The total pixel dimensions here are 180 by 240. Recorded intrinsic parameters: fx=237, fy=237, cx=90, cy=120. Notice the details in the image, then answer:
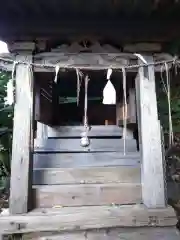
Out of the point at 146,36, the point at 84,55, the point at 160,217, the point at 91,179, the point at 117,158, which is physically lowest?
the point at 160,217

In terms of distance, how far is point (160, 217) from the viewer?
85.0 inches

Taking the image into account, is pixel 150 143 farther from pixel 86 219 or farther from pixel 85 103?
pixel 86 219

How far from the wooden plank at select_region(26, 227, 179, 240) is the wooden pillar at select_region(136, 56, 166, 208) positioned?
0.22 meters

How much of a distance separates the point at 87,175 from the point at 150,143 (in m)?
0.74

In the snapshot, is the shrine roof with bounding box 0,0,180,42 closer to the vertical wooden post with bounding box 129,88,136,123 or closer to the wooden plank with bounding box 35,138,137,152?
the vertical wooden post with bounding box 129,88,136,123

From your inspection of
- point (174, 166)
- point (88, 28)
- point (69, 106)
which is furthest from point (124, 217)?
point (174, 166)

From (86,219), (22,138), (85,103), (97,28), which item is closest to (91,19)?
(97,28)

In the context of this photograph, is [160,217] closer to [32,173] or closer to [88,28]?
[32,173]

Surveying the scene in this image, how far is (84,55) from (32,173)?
1.30 meters

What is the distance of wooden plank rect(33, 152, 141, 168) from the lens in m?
2.75

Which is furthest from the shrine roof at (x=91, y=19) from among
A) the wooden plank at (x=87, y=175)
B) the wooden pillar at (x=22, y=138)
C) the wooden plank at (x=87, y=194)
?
the wooden plank at (x=87, y=194)

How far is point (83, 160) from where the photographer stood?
9.35 ft

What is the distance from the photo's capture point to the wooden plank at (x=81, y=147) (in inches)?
117

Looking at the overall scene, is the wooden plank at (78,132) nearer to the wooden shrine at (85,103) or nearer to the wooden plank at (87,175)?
the wooden shrine at (85,103)
